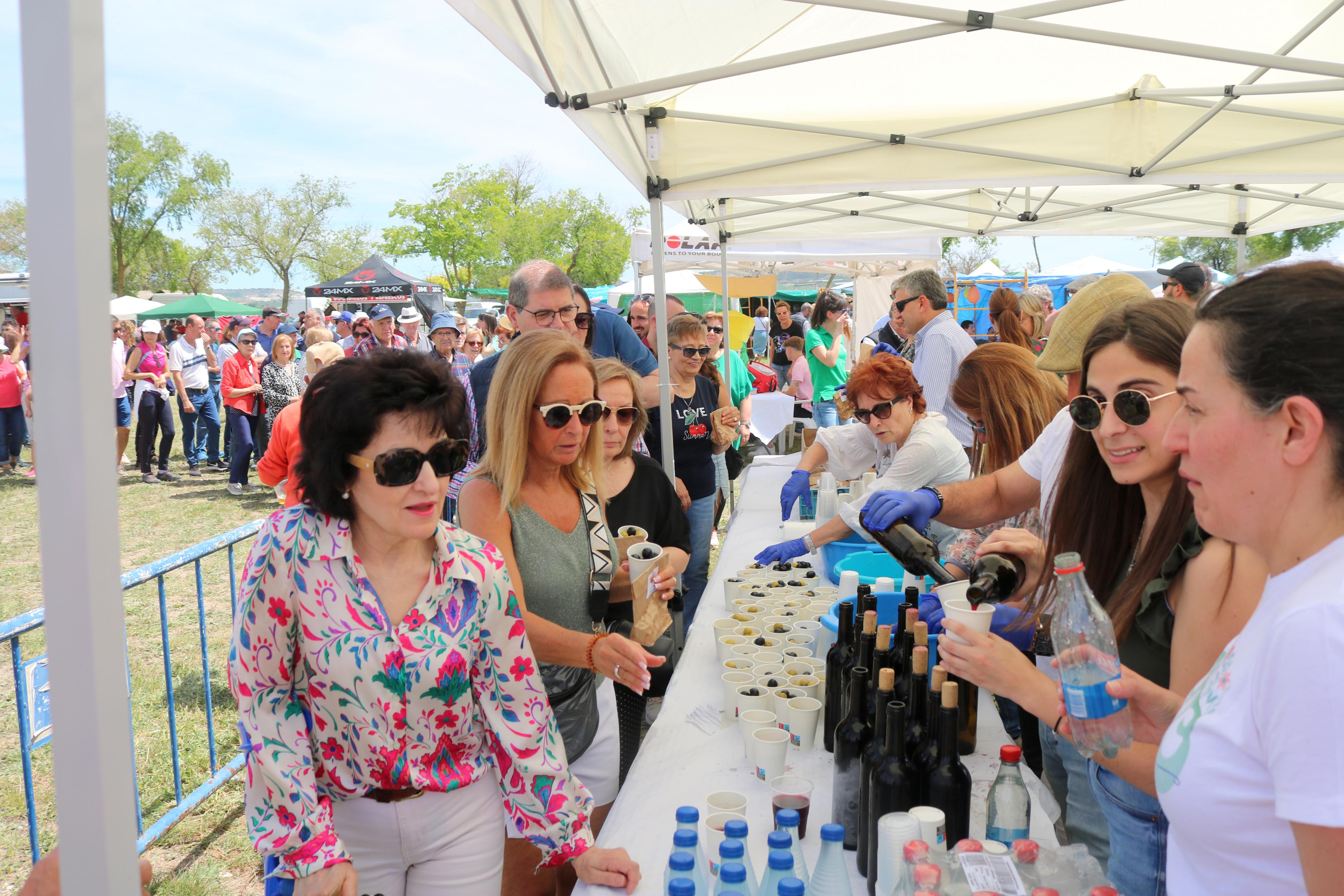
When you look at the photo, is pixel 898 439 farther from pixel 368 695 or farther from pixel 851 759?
pixel 368 695

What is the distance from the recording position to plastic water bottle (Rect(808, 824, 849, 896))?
1.41m

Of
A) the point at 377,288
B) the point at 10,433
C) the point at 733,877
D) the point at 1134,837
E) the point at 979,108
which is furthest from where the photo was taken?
the point at 377,288

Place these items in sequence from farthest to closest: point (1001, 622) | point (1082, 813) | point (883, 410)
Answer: point (883, 410) → point (1001, 622) → point (1082, 813)

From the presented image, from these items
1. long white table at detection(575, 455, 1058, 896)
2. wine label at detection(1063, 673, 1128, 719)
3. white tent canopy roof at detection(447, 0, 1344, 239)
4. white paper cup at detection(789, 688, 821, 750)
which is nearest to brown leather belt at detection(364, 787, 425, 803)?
long white table at detection(575, 455, 1058, 896)

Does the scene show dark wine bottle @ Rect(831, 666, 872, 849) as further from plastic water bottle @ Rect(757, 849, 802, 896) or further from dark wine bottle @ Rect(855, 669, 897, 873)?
plastic water bottle @ Rect(757, 849, 802, 896)

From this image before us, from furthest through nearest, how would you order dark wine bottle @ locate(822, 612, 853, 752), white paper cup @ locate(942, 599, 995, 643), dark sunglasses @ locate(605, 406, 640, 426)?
dark sunglasses @ locate(605, 406, 640, 426), dark wine bottle @ locate(822, 612, 853, 752), white paper cup @ locate(942, 599, 995, 643)

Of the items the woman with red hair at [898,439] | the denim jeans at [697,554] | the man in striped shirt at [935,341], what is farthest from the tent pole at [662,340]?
the man in striped shirt at [935,341]

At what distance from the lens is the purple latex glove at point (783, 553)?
11.7 feet

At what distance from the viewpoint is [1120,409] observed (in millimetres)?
1706

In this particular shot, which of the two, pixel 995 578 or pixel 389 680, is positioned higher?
pixel 995 578

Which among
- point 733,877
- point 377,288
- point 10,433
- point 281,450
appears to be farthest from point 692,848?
point 377,288

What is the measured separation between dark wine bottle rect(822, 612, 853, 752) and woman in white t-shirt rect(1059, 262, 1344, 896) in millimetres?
1142

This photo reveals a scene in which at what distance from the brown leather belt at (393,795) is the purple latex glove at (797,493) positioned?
3.40m

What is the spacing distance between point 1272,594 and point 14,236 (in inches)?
57.5
